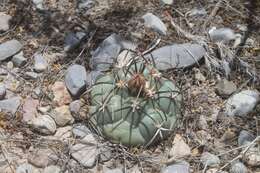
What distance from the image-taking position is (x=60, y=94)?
138 inches

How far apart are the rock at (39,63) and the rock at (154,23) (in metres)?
0.76

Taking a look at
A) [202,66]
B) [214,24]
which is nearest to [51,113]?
[202,66]

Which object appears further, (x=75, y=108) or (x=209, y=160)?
(x=75, y=108)

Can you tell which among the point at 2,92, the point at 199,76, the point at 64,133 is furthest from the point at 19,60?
the point at 199,76

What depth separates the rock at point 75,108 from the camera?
340 centimetres

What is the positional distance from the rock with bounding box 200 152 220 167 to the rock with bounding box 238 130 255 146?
0.20m

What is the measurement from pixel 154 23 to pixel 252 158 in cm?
119

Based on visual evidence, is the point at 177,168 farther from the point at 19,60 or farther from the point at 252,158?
the point at 19,60

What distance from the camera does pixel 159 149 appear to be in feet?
10.9

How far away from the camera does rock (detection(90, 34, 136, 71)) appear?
11.8ft

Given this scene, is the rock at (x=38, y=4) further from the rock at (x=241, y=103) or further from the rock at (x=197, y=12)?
the rock at (x=241, y=103)

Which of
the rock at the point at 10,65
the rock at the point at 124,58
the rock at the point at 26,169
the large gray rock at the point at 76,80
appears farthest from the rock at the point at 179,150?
the rock at the point at 10,65

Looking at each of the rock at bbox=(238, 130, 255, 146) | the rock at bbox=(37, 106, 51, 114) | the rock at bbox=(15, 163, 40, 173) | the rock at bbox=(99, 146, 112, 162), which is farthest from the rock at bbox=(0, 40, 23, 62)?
the rock at bbox=(238, 130, 255, 146)

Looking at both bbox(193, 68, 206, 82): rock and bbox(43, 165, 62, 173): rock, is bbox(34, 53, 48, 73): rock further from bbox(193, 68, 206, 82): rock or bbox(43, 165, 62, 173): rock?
bbox(193, 68, 206, 82): rock
